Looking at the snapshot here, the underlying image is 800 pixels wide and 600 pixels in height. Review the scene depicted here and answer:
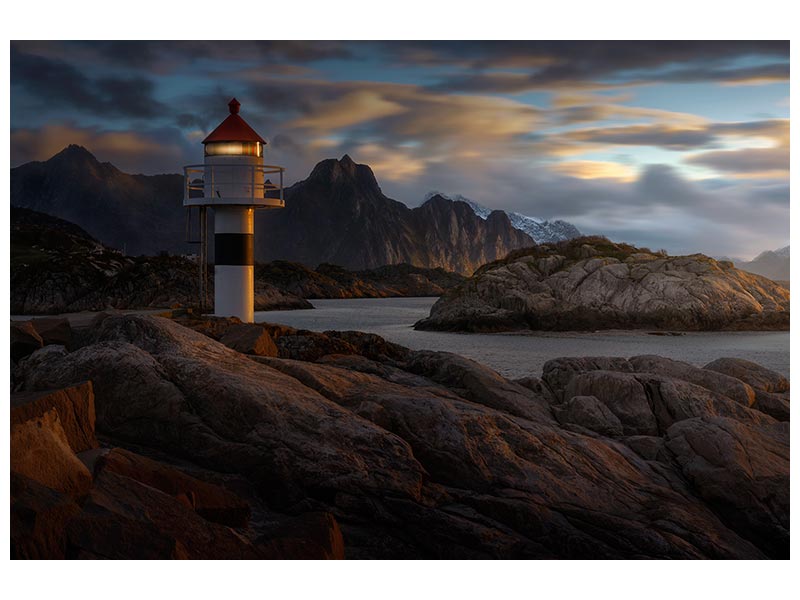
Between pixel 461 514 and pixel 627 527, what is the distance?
1.42 m

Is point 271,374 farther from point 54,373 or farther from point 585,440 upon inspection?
point 585,440

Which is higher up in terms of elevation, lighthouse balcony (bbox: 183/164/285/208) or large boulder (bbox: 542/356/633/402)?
lighthouse balcony (bbox: 183/164/285/208)

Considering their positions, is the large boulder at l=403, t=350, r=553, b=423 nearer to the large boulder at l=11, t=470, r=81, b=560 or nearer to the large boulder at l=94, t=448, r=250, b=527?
the large boulder at l=94, t=448, r=250, b=527

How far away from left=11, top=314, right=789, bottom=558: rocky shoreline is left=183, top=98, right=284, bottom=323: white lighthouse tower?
689cm

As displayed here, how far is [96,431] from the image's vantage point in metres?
7.21

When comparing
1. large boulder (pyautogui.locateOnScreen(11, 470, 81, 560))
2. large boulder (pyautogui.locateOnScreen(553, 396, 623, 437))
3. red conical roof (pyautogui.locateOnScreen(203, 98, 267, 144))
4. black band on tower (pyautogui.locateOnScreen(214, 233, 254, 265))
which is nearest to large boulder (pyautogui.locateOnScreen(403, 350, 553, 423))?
large boulder (pyautogui.locateOnScreen(553, 396, 623, 437))

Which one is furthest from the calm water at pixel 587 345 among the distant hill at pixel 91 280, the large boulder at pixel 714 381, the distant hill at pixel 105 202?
the distant hill at pixel 105 202

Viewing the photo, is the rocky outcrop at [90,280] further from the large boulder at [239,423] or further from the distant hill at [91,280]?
the large boulder at [239,423]

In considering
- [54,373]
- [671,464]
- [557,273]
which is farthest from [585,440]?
[557,273]

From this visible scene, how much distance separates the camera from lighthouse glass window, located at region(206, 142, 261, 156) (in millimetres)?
15383

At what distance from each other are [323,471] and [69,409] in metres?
2.08

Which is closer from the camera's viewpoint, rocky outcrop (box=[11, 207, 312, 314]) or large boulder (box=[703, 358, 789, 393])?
large boulder (box=[703, 358, 789, 393])

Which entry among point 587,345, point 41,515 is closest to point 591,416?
point 41,515

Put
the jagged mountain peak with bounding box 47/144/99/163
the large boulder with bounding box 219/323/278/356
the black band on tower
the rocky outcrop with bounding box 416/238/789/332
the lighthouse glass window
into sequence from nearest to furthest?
the large boulder with bounding box 219/323/278/356 → the lighthouse glass window → the black band on tower → the rocky outcrop with bounding box 416/238/789/332 → the jagged mountain peak with bounding box 47/144/99/163
